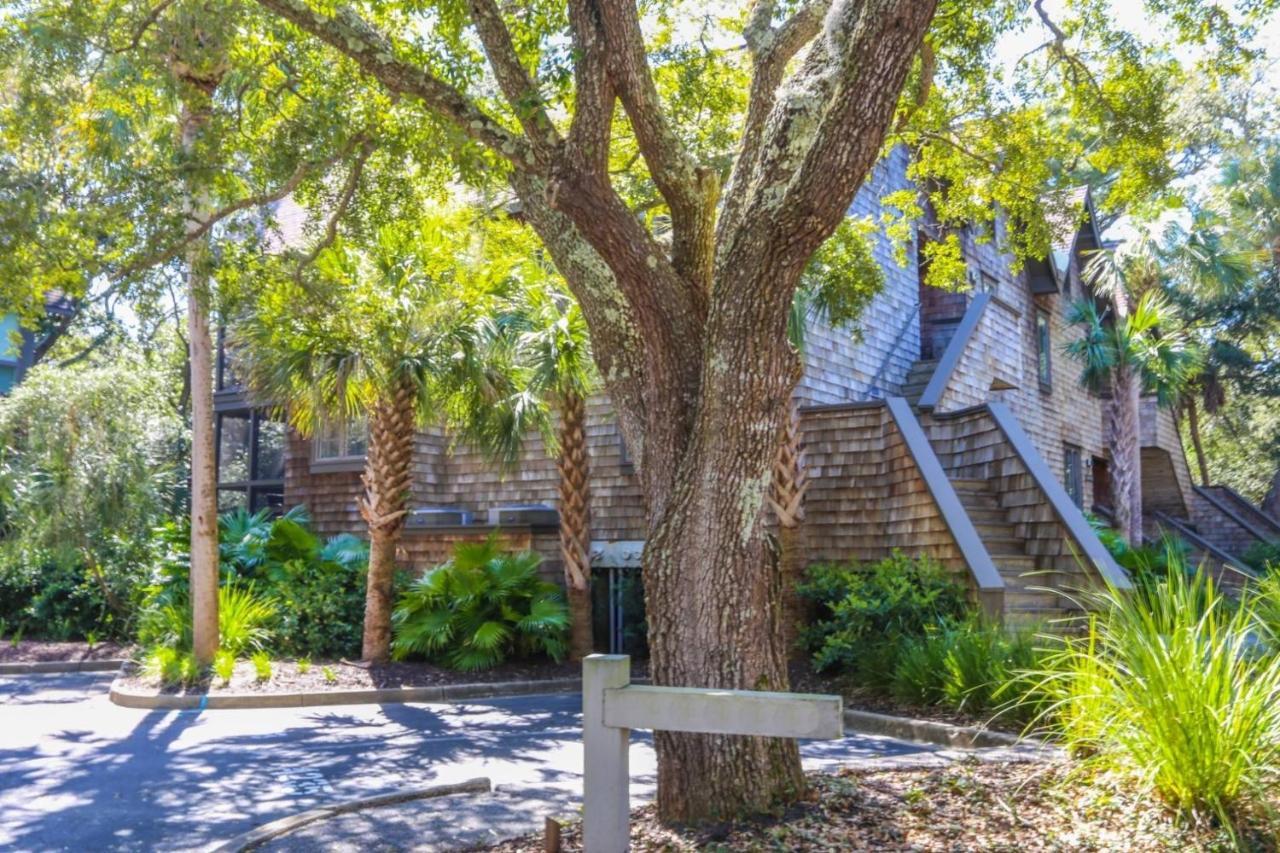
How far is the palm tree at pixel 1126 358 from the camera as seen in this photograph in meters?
22.3

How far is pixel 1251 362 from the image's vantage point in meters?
34.7

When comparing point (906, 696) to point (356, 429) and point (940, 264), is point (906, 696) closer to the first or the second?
point (940, 264)

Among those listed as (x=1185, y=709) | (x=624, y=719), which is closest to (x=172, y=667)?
(x=624, y=719)

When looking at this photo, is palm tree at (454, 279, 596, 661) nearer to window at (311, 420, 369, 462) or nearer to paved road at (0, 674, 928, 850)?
paved road at (0, 674, 928, 850)

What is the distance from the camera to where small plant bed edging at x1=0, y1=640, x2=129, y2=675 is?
15328mm

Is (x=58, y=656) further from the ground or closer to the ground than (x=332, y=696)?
further from the ground

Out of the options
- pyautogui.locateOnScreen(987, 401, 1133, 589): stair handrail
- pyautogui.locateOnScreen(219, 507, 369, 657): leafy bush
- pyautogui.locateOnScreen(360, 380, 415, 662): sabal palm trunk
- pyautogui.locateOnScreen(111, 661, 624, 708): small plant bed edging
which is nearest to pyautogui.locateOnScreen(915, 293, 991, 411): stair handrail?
pyautogui.locateOnScreen(987, 401, 1133, 589): stair handrail

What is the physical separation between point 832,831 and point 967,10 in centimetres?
791

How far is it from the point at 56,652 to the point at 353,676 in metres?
5.78

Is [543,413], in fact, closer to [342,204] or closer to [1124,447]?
[342,204]

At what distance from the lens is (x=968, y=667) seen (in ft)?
31.4

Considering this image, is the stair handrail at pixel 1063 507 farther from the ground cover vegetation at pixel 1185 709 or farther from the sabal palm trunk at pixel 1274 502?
the sabal palm trunk at pixel 1274 502

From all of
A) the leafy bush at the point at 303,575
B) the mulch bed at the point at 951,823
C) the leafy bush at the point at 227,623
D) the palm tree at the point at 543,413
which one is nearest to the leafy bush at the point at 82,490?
the leafy bush at the point at 303,575

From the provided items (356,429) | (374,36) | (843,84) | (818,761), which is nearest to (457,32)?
(374,36)
